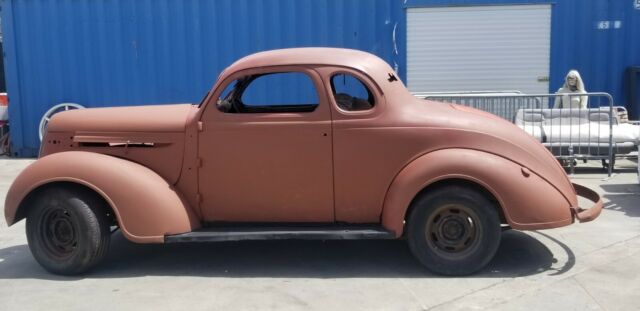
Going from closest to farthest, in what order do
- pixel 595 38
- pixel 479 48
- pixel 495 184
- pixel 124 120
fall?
1. pixel 495 184
2. pixel 124 120
3. pixel 595 38
4. pixel 479 48

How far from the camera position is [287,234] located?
5086mm

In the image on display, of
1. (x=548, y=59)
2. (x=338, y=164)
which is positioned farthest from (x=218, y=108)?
(x=548, y=59)

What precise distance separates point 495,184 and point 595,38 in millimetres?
8335

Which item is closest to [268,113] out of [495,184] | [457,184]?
[457,184]

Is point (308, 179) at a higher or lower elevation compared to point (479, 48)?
lower

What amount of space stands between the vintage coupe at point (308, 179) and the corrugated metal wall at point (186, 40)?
272 inches

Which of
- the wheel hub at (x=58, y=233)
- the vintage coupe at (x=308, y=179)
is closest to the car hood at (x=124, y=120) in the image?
the vintage coupe at (x=308, y=179)

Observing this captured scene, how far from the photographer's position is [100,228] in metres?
5.20

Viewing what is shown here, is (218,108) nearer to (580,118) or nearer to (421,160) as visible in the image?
(421,160)

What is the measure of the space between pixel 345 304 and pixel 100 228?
211 cm

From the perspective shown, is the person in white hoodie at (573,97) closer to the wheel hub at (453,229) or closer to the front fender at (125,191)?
the wheel hub at (453,229)

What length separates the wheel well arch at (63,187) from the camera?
5.19 meters

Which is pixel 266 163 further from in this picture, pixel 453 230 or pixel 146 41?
pixel 146 41

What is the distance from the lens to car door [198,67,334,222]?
5113 millimetres
